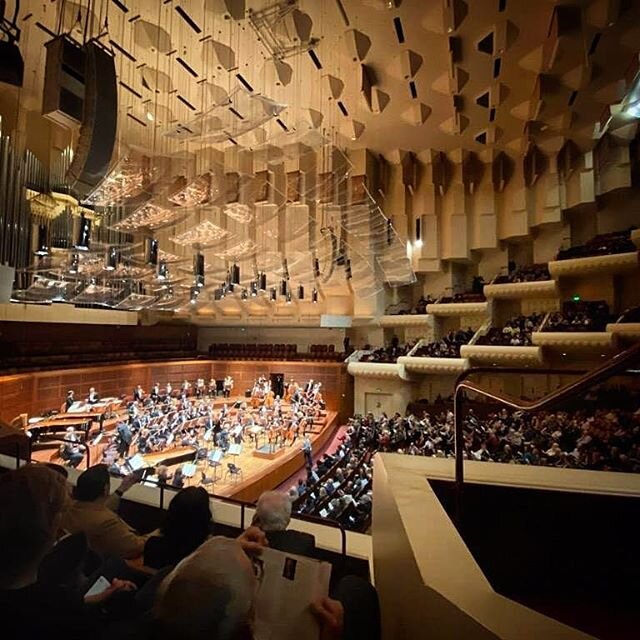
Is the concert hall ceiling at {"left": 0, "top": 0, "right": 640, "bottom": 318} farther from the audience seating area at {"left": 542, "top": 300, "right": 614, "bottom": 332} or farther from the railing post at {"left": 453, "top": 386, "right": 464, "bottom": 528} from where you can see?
the railing post at {"left": 453, "top": 386, "right": 464, "bottom": 528}

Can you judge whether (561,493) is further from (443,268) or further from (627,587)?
(443,268)

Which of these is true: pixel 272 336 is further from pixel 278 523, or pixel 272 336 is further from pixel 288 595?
pixel 288 595

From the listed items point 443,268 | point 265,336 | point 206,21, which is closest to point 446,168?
point 443,268

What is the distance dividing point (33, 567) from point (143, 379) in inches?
568

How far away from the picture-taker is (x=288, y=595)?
3.88 feet

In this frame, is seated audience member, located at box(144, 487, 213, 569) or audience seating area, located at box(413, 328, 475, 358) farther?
audience seating area, located at box(413, 328, 475, 358)

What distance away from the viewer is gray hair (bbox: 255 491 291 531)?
1.79 m

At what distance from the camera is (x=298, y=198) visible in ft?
31.9

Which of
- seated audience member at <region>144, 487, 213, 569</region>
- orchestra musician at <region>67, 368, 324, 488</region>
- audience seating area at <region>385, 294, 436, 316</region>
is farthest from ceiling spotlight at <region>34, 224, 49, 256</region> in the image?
audience seating area at <region>385, 294, 436, 316</region>

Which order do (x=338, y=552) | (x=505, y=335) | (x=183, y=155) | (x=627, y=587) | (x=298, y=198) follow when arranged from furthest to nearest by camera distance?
(x=505, y=335)
(x=298, y=198)
(x=183, y=155)
(x=338, y=552)
(x=627, y=587)

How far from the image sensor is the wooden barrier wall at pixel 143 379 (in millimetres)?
9773

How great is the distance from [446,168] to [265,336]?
10177 mm

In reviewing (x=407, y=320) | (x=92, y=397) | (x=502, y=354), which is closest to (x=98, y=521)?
(x=502, y=354)

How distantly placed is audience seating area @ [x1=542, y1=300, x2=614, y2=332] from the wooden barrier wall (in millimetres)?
7250
